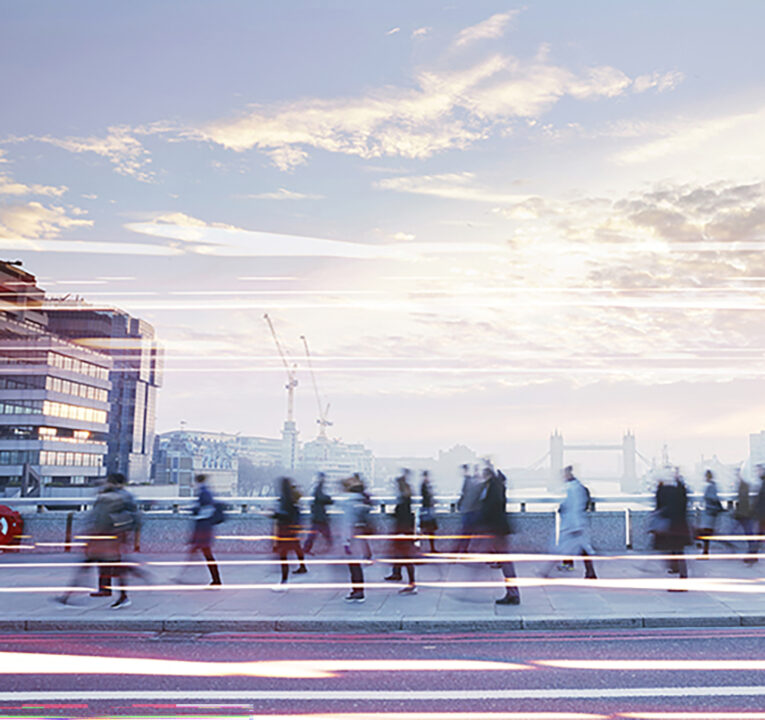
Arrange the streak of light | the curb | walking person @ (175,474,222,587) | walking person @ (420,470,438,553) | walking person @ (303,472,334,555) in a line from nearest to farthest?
the streak of light
the curb
walking person @ (175,474,222,587)
walking person @ (303,472,334,555)
walking person @ (420,470,438,553)

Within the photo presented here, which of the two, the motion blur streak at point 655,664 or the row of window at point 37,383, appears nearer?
the motion blur streak at point 655,664

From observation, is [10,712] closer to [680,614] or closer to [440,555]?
[680,614]

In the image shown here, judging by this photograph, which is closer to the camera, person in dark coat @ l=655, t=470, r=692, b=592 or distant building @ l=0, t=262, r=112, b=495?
person in dark coat @ l=655, t=470, r=692, b=592

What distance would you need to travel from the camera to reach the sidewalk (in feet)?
33.7

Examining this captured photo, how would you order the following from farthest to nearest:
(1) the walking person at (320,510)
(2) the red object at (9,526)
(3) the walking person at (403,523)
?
(2) the red object at (9,526)
(1) the walking person at (320,510)
(3) the walking person at (403,523)

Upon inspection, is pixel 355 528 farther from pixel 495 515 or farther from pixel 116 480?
pixel 116 480

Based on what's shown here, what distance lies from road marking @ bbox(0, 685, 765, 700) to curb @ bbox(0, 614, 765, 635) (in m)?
2.91

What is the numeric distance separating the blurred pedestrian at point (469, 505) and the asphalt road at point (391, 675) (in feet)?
11.6

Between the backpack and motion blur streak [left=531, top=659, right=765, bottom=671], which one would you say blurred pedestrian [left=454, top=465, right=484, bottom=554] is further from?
motion blur streak [left=531, top=659, right=765, bottom=671]

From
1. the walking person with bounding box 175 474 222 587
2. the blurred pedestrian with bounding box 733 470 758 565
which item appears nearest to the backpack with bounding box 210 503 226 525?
the walking person with bounding box 175 474 222 587

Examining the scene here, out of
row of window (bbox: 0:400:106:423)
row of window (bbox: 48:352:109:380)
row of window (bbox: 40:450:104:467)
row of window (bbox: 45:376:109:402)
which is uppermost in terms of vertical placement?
row of window (bbox: 48:352:109:380)

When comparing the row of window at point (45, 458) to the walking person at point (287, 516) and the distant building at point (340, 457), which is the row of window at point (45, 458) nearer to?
the distant building at point (340, 457)

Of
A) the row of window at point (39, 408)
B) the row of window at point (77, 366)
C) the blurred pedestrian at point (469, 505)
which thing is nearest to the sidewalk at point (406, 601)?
the blurred pedestrian at point (469, 505)

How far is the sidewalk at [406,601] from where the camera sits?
404 inches
